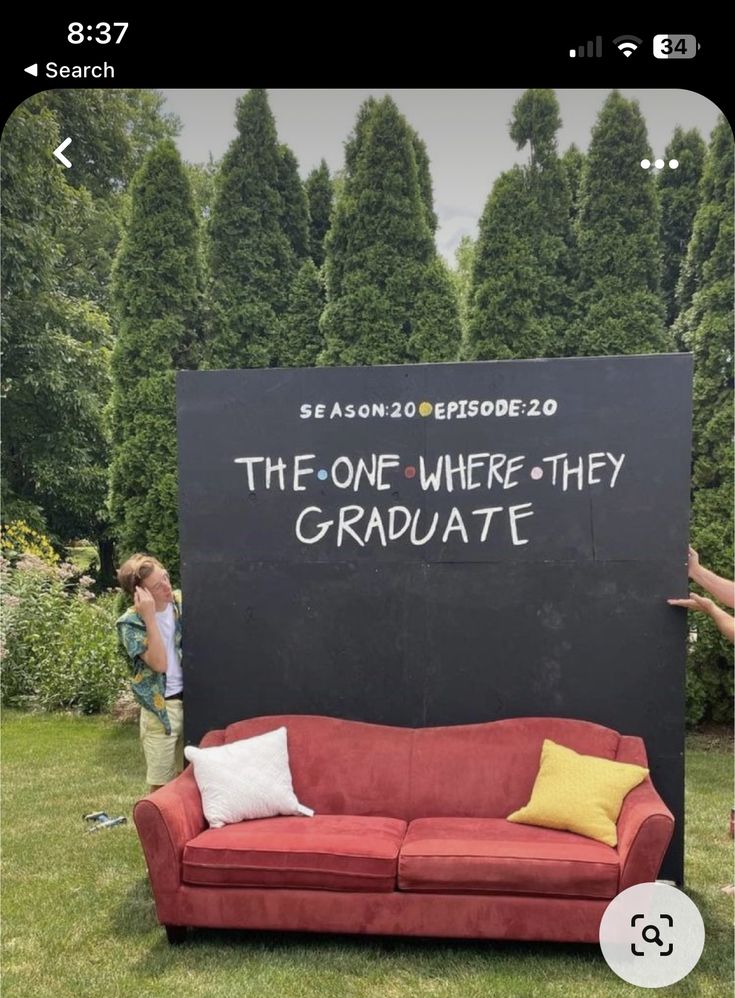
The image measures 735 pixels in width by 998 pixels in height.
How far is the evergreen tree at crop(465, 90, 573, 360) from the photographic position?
26.1 feet

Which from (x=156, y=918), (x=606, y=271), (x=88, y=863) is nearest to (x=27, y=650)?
(x=88, y=863)

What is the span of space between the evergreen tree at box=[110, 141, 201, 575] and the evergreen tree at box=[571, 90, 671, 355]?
345 cm

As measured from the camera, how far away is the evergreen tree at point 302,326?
845 cm

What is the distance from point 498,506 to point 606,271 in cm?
409

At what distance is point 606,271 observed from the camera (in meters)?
7.87

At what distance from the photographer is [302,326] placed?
845cm

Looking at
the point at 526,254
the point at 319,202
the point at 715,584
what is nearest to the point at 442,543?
the point at 715,584

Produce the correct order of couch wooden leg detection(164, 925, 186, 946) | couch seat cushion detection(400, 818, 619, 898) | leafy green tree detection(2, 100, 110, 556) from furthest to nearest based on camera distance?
leafy green tree detection(2, 100, 110, 556) < couch wooden leg detection(164, 925, 186, 946) < couch seat cushion detection(400, 818, 619, 898)
